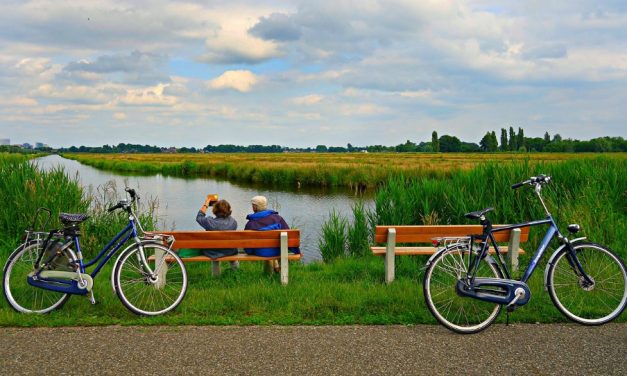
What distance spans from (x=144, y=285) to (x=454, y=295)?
10.3ft

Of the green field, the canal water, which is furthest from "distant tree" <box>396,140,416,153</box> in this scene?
the green field

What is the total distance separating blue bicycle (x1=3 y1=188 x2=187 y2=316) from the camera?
4914mm

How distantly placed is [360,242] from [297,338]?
223 inches

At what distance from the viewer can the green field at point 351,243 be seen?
4777 millimetres

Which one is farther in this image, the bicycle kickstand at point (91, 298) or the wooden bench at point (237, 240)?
the wooden bench at point (237, 240)

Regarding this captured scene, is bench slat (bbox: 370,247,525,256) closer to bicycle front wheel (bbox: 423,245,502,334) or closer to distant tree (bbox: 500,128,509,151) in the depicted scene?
bicycle front wheel (bbox: 423,245,502,334)

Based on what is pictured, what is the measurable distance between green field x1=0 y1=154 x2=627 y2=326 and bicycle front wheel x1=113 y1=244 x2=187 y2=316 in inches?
5.6

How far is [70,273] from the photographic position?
4949 millimetres

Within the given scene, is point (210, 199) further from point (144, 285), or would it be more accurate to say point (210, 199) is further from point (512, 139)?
point (512, 139)

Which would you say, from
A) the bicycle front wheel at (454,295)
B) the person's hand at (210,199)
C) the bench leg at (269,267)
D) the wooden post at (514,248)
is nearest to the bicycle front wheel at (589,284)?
the bicycle front wheel at (454,295)

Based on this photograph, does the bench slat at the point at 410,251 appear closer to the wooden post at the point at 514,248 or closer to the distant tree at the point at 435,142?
the wooden post at the point at 514,248

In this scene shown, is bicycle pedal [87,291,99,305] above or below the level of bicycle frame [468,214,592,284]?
below

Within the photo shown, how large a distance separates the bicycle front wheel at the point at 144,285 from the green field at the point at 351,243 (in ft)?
0.46

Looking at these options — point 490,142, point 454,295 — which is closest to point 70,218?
point 454,295
